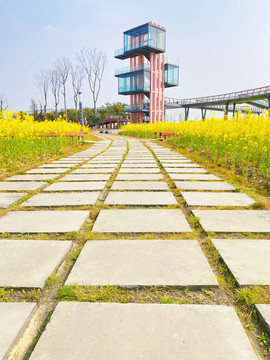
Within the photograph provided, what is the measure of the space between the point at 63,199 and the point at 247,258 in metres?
2.09

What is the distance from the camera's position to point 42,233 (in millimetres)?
1979

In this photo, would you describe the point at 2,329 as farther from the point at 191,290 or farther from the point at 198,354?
the point at 191,290

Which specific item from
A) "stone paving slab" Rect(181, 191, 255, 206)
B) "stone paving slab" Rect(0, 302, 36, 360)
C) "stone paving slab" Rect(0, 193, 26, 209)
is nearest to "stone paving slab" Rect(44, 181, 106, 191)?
"stone paving slab" Rect(0, 193, 26, 209)

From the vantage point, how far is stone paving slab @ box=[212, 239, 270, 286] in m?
1.35

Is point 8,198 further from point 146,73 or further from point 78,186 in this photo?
point 146,73

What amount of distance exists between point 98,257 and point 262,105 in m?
48.0

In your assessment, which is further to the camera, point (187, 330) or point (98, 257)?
point (98, 257)

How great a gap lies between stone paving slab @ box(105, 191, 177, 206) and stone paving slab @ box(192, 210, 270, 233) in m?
0.46

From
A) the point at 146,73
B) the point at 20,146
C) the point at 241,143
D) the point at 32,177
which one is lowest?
the point at 32,177

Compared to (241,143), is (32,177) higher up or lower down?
lower down

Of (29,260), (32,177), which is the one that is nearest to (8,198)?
(32,177)

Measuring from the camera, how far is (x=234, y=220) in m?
2.21

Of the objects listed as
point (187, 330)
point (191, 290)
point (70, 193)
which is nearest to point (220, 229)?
point (191, 290)

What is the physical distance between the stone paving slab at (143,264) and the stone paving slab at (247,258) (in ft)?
0.48
